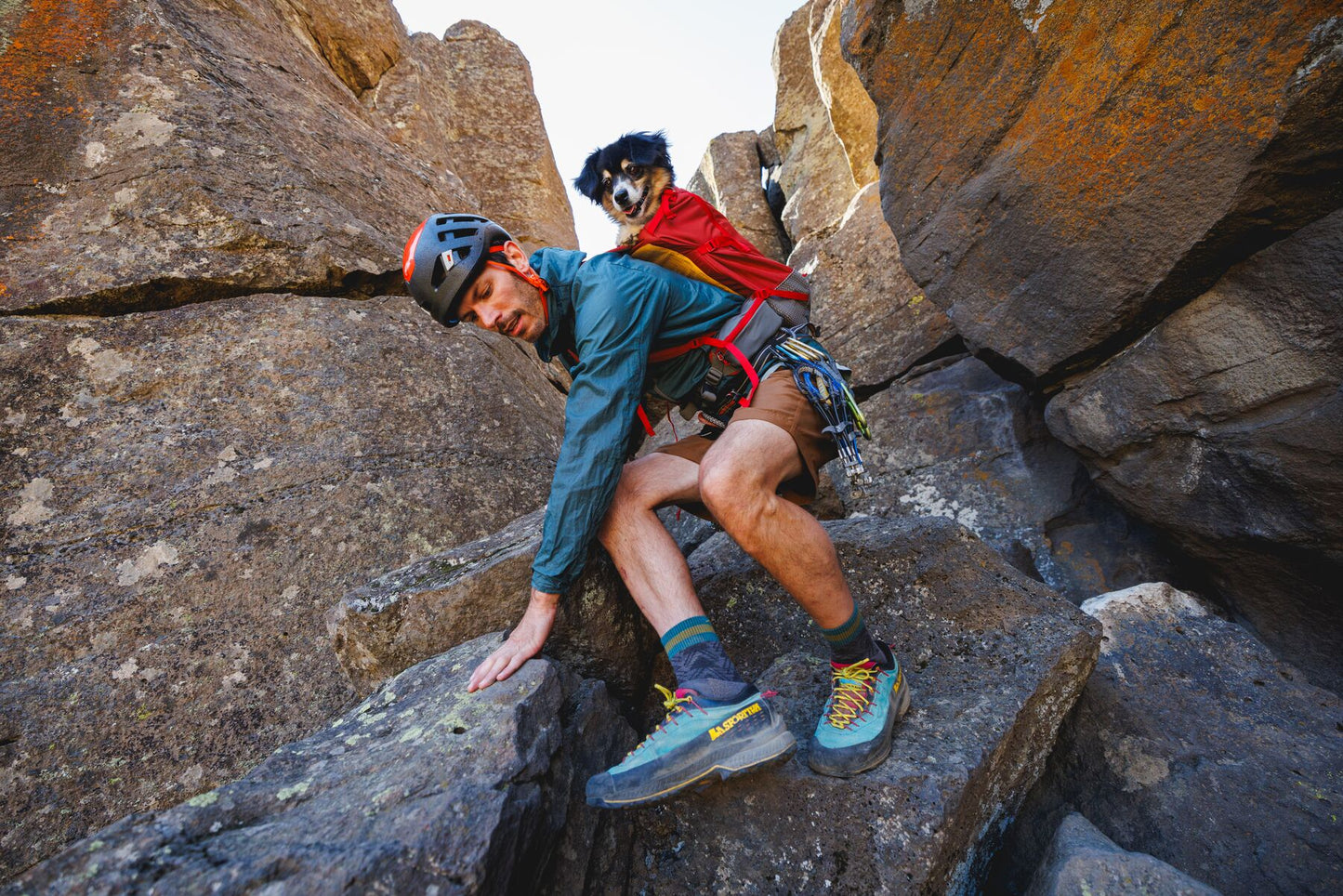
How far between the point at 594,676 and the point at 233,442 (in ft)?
9.47

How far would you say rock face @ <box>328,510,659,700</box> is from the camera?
2.91 metres

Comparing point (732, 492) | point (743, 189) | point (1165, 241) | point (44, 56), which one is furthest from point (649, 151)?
point (743, 189)

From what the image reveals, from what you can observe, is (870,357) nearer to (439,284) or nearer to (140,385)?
(439,284)

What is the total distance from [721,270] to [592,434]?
1.26 m

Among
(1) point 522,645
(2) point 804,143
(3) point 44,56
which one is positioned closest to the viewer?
(1) point 522,645

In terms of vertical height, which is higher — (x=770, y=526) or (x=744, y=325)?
(x=744, y=325)

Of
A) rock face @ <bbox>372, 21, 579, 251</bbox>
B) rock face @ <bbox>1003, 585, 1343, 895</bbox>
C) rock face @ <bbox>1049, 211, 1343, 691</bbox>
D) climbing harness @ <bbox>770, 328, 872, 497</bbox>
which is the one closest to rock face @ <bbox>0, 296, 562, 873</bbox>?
climbing harness @ <bbox>770, 328, 872, 497</bbox>

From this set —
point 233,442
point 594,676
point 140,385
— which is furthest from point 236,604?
point 594,676

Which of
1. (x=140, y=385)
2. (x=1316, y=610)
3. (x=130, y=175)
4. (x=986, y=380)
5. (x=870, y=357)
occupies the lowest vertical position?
(x=1316, y=610)

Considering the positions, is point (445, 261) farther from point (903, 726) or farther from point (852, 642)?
point (903, 726)

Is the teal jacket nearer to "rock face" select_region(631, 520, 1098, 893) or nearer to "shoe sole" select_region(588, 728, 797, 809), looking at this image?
"shoe sole" select_region(588, 728, 797, 809)

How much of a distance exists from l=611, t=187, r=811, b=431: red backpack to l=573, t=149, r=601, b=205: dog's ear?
0.68 meters

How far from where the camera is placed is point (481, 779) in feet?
6.38

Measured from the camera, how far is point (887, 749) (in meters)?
2.42
